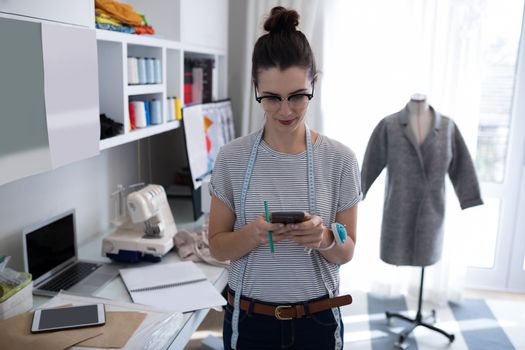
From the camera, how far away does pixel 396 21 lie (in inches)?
109

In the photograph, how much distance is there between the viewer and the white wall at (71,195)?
161 centimetres

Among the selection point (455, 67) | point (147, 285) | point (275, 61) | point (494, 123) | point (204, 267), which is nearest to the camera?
point (275, 61)

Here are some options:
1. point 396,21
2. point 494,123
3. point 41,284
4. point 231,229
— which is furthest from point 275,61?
point 494,123

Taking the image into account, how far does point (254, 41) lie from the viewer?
2898 millimetres

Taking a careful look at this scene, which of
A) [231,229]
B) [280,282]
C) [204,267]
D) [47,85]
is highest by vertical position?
[47,85]

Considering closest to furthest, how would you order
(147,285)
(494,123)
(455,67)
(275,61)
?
(275,61), (147,285), (455,67), (494,123)

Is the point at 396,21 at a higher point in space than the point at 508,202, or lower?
higher

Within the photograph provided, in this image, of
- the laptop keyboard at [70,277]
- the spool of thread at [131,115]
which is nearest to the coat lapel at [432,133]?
the spool of thread at [131,115]

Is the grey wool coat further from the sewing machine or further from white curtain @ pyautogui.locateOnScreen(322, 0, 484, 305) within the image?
the sewing machine

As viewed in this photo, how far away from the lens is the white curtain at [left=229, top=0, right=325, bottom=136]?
279cm

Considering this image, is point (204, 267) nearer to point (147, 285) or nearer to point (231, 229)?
point (147, 285)

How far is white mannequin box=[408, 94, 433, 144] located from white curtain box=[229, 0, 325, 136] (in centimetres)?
67

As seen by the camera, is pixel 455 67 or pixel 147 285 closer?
pixel 147 285

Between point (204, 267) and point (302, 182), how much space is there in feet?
2.89
